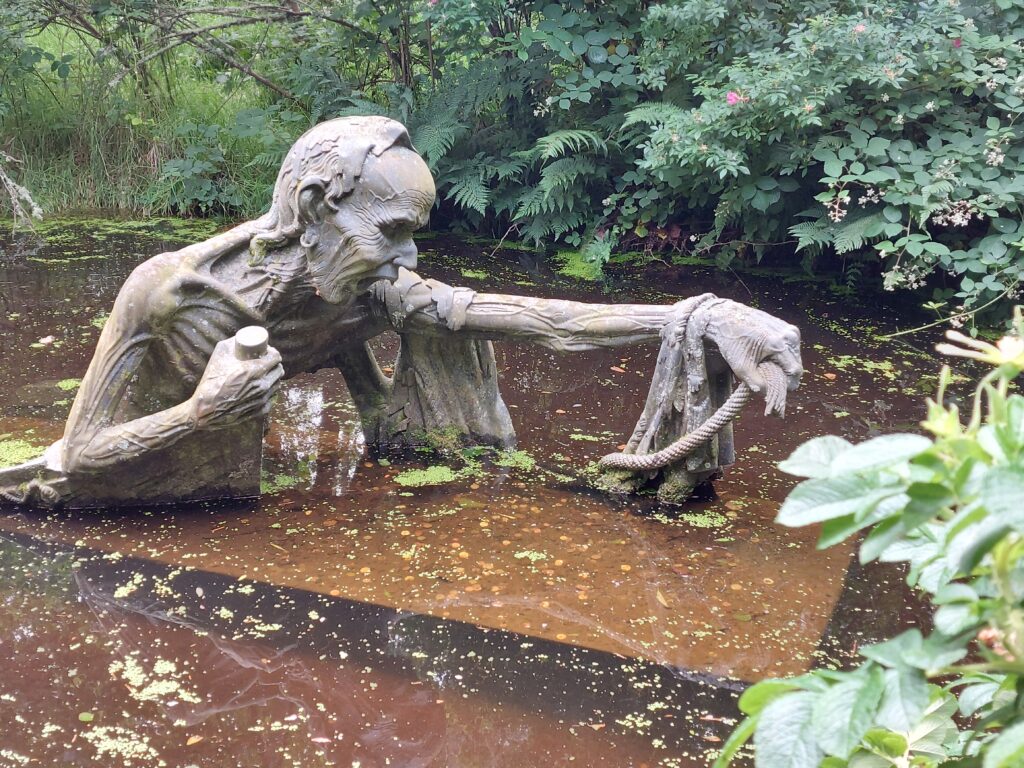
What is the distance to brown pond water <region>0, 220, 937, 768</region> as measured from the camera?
209 cm

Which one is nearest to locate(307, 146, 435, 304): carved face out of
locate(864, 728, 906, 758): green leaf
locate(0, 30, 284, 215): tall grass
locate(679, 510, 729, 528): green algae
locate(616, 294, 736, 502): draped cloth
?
locate(616, 294, 736, 502): draped cloth

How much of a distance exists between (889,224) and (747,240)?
1.01m

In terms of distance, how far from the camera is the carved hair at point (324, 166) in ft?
8.70

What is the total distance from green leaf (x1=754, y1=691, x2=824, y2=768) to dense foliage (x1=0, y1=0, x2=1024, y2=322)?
3837 millimetres

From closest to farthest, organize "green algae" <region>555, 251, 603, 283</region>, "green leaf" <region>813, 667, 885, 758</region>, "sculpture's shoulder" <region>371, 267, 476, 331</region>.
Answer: "green leaf" <region>813, 667, 885, 758</region>
"sculpture's shoulder" <region>371, 267, 476, 331</region>
"green algae" <region>555, 251, 603, 283</region>

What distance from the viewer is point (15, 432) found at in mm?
3479

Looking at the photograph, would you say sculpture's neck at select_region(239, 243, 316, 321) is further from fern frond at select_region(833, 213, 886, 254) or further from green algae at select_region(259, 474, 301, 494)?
fern frond at select_region(833, 213, 886, 254)

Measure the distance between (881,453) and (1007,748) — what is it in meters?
0.22

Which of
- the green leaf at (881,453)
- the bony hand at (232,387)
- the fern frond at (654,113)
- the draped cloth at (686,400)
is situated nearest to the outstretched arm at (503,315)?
the draped cloth at (686,400)

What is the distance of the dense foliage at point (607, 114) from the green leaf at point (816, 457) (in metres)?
3.78

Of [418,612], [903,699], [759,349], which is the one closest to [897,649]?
[903,699]

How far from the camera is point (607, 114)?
5.83m

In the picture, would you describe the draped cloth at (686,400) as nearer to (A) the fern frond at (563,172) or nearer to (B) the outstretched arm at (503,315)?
(B) the outstretched arm at (503,315)

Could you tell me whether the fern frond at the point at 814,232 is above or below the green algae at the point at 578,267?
above
